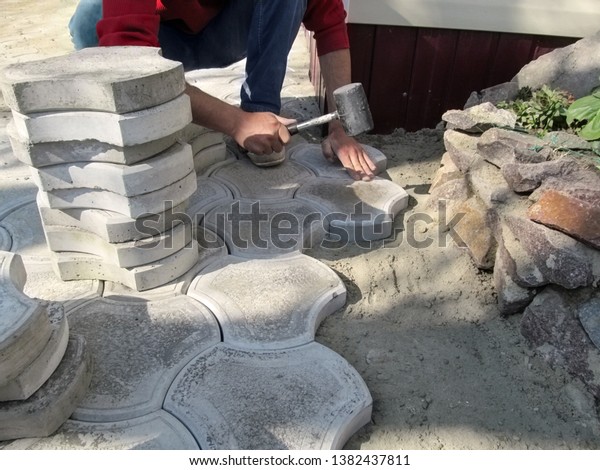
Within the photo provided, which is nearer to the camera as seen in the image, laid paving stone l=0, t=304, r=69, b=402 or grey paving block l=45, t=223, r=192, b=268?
laid paving stone l=0, t=304, r=69, b=402

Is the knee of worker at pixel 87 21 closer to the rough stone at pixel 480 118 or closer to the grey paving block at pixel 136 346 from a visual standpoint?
the grey paving block at pixel 136 346

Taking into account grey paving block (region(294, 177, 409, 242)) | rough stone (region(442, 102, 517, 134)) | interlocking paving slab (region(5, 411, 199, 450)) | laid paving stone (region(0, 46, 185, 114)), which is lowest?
interlocking paving slab (region(5, 411, 199, 450))

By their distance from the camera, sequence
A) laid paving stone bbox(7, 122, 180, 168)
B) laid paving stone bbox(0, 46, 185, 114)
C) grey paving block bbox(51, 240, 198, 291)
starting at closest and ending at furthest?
laid paving stone bbox(0, 46, 185, 114)
laid paving stone bbox(7, 122, 180, 168)
grey paving block bbox(51, 240, 198, 291)

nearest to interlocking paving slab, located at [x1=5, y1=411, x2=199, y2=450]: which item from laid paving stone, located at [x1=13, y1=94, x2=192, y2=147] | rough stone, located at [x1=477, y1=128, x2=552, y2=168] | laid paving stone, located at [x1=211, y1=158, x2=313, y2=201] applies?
laid paving stone, located at [x1=13, y1=94, x2=192, y2=147]

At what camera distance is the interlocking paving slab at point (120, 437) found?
1.38 meters

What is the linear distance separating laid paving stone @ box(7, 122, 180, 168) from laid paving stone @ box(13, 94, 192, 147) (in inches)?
1.1

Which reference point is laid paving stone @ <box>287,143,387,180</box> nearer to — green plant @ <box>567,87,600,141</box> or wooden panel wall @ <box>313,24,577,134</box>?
wooden panel wall @ <box>313,24,577,134</box>

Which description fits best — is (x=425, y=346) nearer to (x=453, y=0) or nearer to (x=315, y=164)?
(x=315, y=164)

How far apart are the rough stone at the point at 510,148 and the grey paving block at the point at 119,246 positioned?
132 cm

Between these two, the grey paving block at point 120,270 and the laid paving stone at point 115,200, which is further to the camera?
the grey paving block at point 120,270

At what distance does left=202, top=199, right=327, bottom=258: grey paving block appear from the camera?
218 cm

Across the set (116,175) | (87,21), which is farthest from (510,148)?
(87,21)

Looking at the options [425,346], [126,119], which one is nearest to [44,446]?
[126,119]

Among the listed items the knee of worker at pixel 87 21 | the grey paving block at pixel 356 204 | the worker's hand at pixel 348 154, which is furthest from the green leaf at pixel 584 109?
the knee of worker at pixel 87 21
